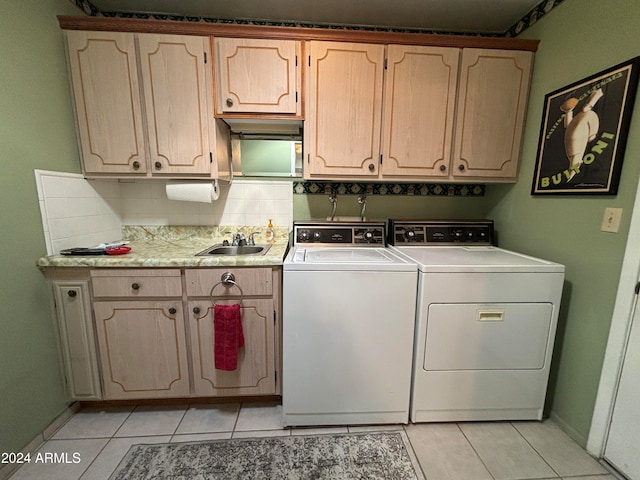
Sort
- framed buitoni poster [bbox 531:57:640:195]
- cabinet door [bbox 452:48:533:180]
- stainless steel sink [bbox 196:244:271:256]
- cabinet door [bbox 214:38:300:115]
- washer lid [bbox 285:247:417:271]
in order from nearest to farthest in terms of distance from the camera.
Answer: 1. framed buitoni poster [bbox 531:57:640:195]
2. washer lid [bbox 285:247:417:271]
3. cabinet door [bbox 214:38:300:115]
4. cabinet door [bbox 452:48:533:180]
5. stainless steel sink [bbox 196:244:271:256]

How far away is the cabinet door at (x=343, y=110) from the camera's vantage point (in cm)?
158

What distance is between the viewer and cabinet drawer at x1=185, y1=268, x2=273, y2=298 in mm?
1450

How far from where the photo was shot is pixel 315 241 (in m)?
1.90

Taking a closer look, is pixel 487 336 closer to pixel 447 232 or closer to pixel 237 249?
pixel 447 232

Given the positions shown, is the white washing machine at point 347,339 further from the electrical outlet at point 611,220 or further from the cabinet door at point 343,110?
the electrical outlet at point 611,220

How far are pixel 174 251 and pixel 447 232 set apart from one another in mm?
1930

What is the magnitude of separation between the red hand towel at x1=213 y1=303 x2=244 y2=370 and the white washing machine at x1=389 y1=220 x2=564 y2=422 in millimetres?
1007

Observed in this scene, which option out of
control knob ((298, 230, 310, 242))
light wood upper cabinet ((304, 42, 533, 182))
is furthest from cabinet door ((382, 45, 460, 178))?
control knob ((298, 230, 310, 242))

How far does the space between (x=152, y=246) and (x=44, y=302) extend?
59 centimetres

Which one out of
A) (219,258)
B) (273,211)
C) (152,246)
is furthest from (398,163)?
(152,246)

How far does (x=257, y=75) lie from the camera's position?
1562mm

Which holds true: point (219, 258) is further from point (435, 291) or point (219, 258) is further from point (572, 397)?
point (572, 397)

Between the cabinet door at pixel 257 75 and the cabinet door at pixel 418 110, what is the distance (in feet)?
2.00

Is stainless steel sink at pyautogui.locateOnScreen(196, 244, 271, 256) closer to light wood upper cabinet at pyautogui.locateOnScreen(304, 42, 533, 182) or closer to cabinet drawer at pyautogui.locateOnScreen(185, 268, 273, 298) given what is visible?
cabinet drawer at pyautogui.locateOnScreen(185, 268, 273, 298)
